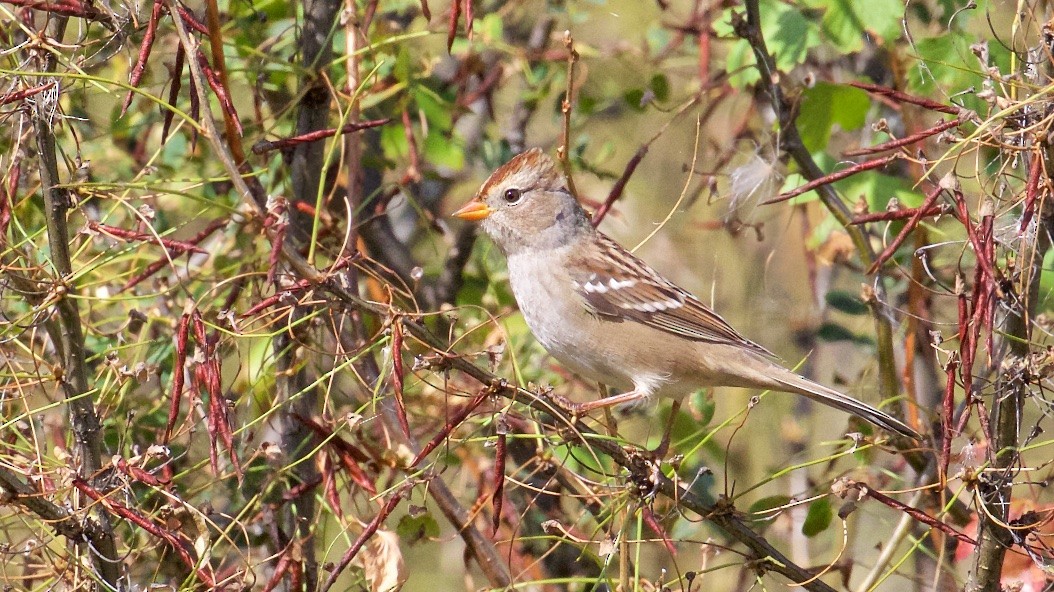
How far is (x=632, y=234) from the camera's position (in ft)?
17.7

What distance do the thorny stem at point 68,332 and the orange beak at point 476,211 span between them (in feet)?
4.39

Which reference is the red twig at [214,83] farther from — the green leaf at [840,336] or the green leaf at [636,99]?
the green leaf at [840,336]

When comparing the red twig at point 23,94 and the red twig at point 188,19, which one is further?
the red twig at point 188,19

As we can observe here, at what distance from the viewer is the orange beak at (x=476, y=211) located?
3288 mm

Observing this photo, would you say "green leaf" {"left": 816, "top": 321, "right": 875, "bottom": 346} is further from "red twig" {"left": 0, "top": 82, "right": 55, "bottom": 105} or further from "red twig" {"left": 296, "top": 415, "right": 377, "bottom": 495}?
"red twig" {"left": 0, "top": 82, "right": 55, "bottom": 105}

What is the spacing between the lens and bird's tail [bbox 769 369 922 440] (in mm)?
2633

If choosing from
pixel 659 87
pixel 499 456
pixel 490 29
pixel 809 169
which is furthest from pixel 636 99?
pixel 499 456

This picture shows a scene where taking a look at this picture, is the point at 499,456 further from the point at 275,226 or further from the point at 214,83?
the point at 214,83

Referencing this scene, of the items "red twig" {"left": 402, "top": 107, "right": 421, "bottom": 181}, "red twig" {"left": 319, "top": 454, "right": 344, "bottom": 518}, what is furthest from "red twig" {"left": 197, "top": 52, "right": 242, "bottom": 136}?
"red twig" {"left": 402, "top": 107, "right": 421, "bottom": 181}

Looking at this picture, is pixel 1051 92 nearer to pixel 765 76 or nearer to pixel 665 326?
pixel 765 76

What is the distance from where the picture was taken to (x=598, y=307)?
10.8 feet

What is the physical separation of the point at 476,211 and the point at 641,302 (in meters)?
0.59

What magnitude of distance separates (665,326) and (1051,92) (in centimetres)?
157

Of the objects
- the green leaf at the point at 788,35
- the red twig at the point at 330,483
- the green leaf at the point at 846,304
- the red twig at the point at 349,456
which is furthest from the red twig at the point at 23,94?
the green leaf at the point at 846,304
